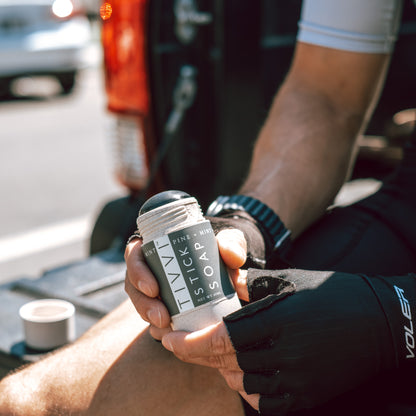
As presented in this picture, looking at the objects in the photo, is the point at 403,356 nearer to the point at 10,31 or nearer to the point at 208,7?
the point at 208,7

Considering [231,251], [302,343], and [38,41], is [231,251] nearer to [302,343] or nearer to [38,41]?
[302,343]

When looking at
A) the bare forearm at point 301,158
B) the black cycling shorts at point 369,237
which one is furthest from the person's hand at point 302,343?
the bare forearm at point 301,158

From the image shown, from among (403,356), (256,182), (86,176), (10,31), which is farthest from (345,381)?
(10,31)

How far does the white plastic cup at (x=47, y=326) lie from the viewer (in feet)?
5.37

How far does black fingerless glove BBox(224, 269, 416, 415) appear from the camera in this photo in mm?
1026

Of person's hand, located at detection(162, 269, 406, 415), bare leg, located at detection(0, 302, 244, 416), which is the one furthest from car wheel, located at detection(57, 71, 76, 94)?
person's hand, located at detection(162, 269, 406, 415)

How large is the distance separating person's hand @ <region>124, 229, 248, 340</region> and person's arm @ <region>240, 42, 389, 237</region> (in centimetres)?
44

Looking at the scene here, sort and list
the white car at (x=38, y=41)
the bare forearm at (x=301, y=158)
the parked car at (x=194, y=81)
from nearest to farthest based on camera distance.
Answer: the bare forearm at (x=301, y=158), the parked car at (x=194, y=81), the white car at (x=38, y=41)

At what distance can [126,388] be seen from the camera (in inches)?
47.7

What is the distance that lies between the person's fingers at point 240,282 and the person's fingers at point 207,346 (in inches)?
4.4

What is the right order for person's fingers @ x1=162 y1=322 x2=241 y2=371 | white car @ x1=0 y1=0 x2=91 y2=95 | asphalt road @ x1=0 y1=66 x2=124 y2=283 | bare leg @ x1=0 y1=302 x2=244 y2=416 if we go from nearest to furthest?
person's fingers @ x1=162 y1=322 x2=241 y2=371 < bare leg @ x1=0 y1=302 x2=244 y2=416 < asphalt road @ x1=0 y1=66 x2=124 y2=283 < white car @ x1=0 y1=0 x2=91 y2=95

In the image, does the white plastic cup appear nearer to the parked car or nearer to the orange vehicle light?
the parked car

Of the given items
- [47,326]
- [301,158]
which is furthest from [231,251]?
[47,326]

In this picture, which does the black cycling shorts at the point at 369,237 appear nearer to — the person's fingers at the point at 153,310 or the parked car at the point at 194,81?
the person's fingers at the point at 153,310
